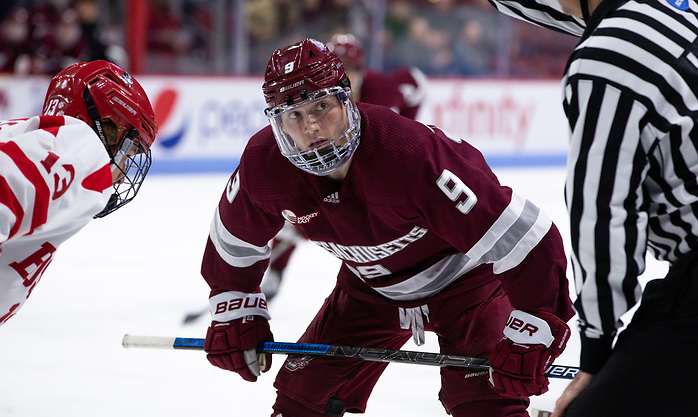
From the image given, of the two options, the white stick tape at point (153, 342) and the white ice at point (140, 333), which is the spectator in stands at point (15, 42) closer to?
the white ice at point (140, 333)

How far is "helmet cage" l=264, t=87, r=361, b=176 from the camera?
5.95 feet

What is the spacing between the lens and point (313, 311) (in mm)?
3668

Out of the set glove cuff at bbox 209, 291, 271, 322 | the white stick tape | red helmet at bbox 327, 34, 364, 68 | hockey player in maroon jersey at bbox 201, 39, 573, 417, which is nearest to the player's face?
hockey player in maroon jersey at bbox 201, 39, 573, 417

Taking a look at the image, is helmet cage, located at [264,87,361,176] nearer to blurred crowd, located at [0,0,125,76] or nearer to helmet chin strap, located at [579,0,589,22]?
helmet chin strap, located at [579,0,589,22]

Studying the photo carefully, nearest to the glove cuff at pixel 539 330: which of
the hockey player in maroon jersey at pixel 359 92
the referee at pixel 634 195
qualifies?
the referee at pixel 634 195

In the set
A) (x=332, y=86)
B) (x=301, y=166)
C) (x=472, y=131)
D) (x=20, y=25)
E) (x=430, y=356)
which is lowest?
(x=472, y=131)

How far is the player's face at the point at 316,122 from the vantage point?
6.04 feet

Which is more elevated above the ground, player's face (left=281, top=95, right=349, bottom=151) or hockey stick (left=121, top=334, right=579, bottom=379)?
player's face (left=281, top=95, right=349, bottom=151)

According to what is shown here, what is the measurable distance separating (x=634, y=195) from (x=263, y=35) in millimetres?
7117

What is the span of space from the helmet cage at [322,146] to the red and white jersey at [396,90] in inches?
88.7

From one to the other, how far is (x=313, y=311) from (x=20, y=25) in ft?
16.3

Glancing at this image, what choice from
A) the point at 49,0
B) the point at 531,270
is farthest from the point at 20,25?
the point at 531,270

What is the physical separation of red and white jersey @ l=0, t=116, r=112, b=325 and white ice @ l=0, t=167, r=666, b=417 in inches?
30.6

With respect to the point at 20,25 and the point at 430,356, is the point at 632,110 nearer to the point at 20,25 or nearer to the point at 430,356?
the point at 430,356
